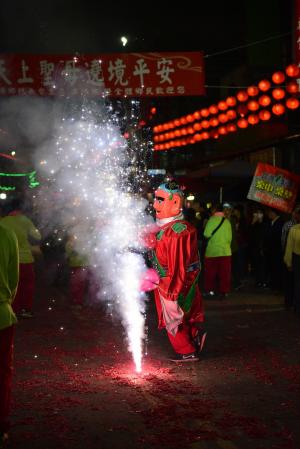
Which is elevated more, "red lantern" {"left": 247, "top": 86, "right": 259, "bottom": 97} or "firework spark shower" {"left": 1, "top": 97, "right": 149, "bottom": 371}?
"red lantern" {"left": 247, "top": 86, "right": 259, "bottom": 97}

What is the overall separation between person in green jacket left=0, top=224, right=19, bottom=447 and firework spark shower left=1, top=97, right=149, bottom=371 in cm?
396

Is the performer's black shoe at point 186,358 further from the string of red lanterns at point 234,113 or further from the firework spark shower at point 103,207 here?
the string of red lanterns at point 234,113

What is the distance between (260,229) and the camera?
49.6 feet

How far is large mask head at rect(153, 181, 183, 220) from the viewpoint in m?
7.83

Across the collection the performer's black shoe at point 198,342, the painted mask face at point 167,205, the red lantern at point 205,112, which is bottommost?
the performer's black shoe at point 198,342

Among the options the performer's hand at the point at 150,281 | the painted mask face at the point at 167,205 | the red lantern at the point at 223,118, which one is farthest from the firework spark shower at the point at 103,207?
the red lantern at the point at 223,118

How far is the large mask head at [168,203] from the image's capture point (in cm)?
783

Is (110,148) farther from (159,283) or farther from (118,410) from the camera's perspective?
(118,410)

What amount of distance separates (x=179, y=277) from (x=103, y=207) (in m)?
4.34

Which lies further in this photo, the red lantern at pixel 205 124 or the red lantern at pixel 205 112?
the red lantern at pixel 205 124

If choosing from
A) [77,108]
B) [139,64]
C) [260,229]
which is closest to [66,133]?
[77,108]

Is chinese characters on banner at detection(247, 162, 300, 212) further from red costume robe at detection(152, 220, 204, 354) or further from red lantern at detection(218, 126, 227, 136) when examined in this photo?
red costume robe at detection(152, 220, 204, 354)

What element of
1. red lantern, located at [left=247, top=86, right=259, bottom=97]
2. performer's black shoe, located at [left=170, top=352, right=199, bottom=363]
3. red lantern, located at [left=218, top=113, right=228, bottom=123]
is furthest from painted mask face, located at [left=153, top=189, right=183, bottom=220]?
red lantern, located at [left=218, top=113, right=228, bottom=123]

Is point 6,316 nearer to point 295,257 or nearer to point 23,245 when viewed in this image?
point 23,245
